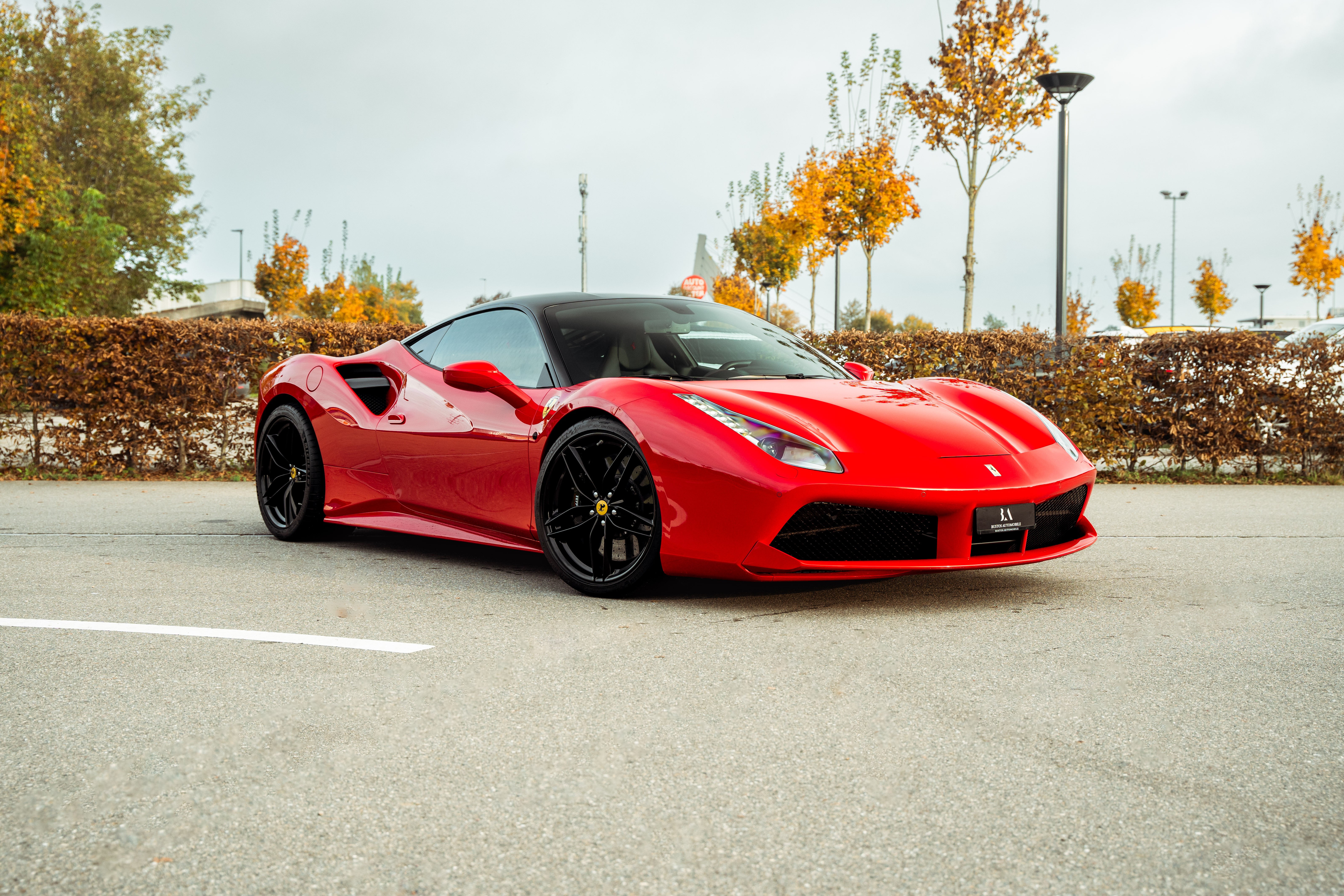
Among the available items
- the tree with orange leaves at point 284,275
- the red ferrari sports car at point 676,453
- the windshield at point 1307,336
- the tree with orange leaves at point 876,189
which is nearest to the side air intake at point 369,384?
the red ferrari sports car at point 676,453

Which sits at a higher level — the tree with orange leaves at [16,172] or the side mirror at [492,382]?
the tree with orange leaves at [16,172]

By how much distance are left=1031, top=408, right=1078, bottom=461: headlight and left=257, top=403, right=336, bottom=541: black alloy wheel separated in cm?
362

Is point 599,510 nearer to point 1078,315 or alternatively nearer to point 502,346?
point 502,346

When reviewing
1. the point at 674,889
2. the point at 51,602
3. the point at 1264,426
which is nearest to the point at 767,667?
the point at 674,889

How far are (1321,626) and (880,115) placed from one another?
23579 millimetres

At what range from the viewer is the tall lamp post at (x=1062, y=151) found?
12.9 m

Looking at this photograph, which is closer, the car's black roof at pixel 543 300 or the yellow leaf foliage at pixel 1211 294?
the car's black roof at pixel 543 300

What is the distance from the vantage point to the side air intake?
5859 millimetres

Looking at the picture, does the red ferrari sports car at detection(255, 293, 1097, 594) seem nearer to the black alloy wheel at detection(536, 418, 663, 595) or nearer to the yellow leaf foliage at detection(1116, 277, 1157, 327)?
the black alloy wheel at detection(536, 418, 663, 595)

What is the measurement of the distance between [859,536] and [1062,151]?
1035 cm

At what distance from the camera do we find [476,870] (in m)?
2.11

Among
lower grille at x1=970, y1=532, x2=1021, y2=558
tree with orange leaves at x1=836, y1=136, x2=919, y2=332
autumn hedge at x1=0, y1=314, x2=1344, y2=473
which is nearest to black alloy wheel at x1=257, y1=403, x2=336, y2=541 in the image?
lower grille at x1=970, y1=532, x2=1021, y2=558

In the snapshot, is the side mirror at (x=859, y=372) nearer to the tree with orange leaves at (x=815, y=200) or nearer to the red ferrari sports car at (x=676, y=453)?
the red ferrari sports car at (x=676, y=453)

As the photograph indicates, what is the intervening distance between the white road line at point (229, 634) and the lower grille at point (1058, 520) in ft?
A: 7.43
